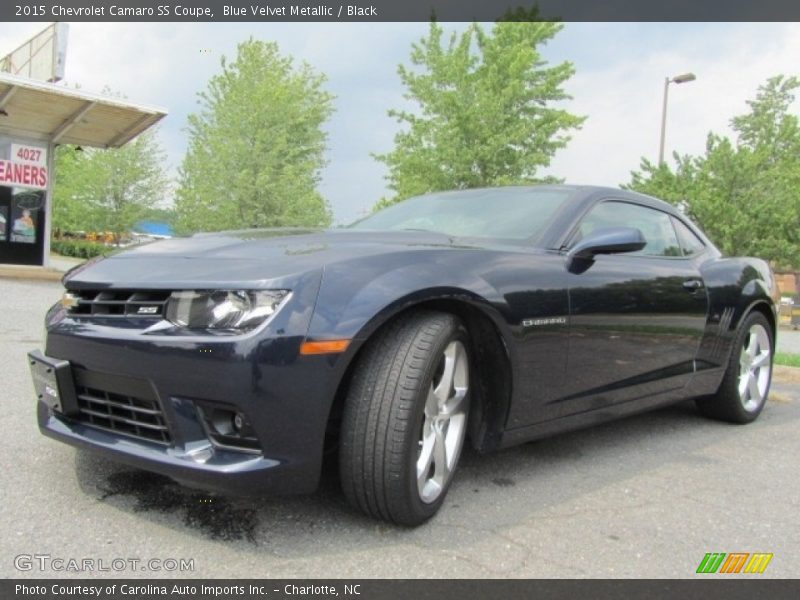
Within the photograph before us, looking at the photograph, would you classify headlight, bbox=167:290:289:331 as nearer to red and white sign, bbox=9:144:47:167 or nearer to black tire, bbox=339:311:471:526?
black tire, bbox=339:311:471:526

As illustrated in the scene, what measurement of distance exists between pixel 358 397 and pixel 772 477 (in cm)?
232

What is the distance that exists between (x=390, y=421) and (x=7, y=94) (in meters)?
12.9

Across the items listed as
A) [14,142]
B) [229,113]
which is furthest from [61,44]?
[229,113]

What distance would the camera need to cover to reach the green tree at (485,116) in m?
15.5

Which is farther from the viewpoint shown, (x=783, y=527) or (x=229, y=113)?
(x=229, y=113)

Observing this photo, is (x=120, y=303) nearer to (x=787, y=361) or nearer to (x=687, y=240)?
(x=687, y=240)

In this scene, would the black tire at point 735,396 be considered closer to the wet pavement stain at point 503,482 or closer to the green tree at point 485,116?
the wet pavement stain at point 503,482

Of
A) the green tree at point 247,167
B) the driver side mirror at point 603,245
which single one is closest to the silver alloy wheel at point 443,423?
the driver side mirror at point 603,245

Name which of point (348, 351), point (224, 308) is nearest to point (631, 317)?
point (348, 351)

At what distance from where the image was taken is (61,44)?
13875mm

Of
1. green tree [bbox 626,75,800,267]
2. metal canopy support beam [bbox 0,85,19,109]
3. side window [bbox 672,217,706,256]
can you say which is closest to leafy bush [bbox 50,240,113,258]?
metal canopy support beam [bbox 0,85,19,109]

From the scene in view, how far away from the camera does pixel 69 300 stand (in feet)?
8.20

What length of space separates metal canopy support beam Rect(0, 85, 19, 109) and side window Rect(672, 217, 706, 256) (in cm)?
1202
